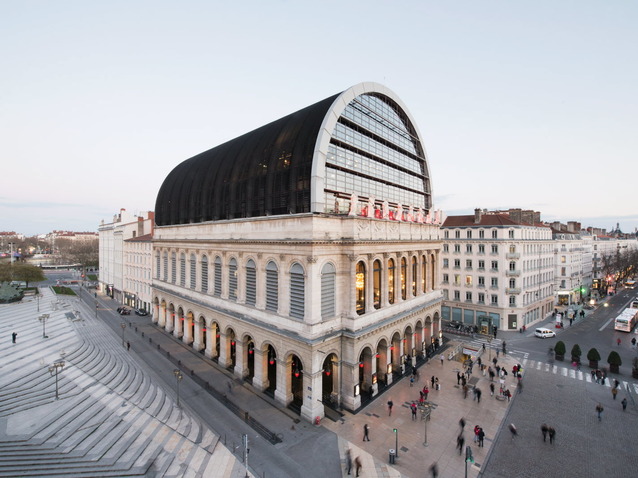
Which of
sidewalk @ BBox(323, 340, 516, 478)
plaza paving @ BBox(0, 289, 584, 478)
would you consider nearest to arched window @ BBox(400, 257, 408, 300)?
plaza paving @ BBox(0, 289, 584, 478)

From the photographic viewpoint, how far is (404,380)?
3669 cm

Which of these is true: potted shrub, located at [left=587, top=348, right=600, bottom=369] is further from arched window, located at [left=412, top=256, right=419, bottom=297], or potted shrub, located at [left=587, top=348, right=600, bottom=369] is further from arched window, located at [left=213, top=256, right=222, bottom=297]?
arched window, located at [left=213, top=256, right=222, bottom=297]

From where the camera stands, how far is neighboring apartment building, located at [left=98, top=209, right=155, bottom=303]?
77750 millimetres

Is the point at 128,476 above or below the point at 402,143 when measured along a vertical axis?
below

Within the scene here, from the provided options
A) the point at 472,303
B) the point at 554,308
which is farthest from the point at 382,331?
the point at 554,308

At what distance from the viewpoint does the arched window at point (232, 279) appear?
3803 centimetres

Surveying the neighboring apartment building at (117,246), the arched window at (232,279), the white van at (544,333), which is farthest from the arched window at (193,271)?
the white van at (544,333)

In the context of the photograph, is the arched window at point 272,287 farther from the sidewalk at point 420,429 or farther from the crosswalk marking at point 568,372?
the crosswalk marking at point 568,372

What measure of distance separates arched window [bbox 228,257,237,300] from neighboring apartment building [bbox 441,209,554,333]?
4158 centimetres

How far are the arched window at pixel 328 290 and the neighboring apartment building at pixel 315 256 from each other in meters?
0.11

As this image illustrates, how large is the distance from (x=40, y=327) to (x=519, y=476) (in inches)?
2422

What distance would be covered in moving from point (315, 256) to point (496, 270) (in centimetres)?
4447

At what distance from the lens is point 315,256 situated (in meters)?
28.0

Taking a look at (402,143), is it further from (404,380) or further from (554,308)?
(554,308)
